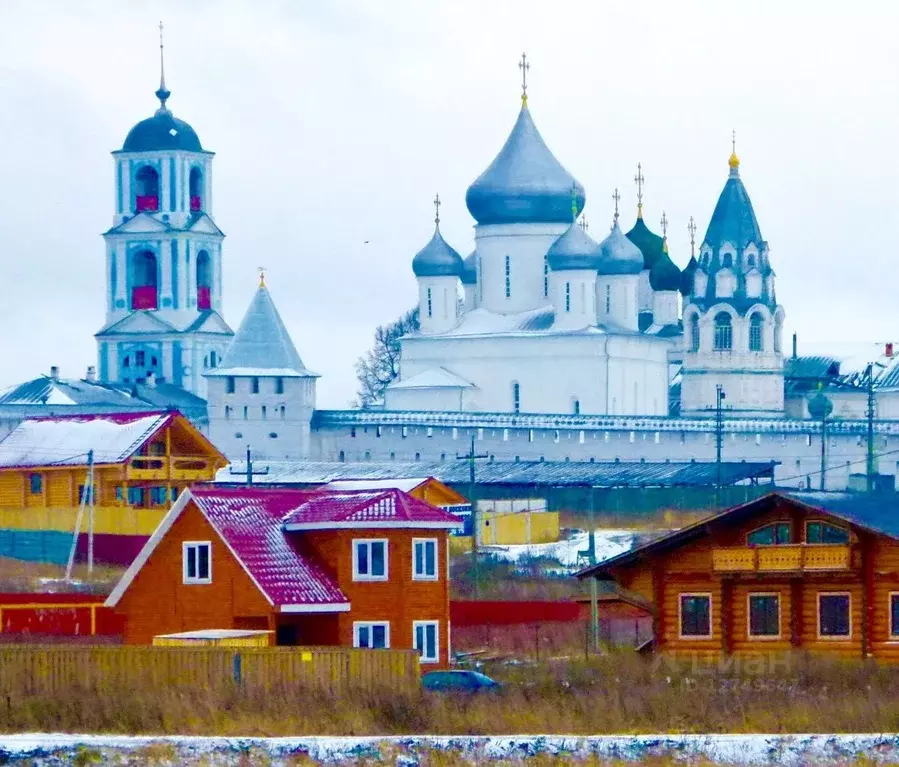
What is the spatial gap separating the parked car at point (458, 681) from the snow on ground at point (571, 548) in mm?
16960

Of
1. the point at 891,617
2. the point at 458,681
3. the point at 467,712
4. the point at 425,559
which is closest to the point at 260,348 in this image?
the point at 425,559

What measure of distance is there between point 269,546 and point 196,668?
4.94 metres

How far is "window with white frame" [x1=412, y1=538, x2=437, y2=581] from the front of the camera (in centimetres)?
2952

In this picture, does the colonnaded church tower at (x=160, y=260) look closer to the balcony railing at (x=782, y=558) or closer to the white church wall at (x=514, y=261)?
the white church wall at (x=514, y=261)

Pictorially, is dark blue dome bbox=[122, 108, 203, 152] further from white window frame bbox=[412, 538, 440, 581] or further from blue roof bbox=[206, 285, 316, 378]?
white window frame bbox=[412, 538, 440, 581]

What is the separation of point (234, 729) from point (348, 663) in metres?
2.42

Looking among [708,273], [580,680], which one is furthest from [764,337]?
[580,680]

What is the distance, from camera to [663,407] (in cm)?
7431

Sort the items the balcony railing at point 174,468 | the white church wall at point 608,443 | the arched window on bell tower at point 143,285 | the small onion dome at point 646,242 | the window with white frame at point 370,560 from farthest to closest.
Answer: the arched window on bell tower at point 143,285 < the small onion dome at point 646,242 < the white church wall at point 608,443 < the balcony railing at point 174,468 < the window with white frame at point 370,560

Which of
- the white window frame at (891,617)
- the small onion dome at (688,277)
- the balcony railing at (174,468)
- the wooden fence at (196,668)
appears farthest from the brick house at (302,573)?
the small onion dome at (688,277)

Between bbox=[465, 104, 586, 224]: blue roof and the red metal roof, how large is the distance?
41507 millimetres

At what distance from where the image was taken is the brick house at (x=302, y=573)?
94.1ft

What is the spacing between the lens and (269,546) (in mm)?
29172

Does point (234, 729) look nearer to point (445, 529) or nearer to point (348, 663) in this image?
point (348, 663)
